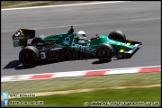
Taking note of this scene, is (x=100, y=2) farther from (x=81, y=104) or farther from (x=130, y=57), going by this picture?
(x=81, y=104)

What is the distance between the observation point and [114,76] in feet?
39.6

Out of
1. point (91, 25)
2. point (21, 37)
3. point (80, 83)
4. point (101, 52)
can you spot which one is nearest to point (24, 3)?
point (91, 25)

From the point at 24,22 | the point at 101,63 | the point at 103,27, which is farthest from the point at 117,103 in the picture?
the point at 24,22

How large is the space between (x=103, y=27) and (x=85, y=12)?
11.7ft

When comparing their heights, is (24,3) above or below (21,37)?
above

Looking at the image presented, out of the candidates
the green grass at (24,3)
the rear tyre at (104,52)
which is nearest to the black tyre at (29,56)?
the rear tyre at (104,52)

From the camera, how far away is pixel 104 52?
13.2m

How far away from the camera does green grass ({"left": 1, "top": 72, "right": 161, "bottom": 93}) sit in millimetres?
11219

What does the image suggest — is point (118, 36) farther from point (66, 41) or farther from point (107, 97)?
point (107, 97)

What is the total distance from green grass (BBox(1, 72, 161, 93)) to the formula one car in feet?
5.02

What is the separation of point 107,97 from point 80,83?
228 cm

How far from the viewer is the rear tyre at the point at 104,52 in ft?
43.1

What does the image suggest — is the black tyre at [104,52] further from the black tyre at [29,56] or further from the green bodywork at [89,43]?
the black tyre at [29,56]

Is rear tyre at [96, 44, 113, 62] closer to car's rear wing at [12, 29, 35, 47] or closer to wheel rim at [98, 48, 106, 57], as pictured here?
wheel rim at [98, 48, 106, 57]
